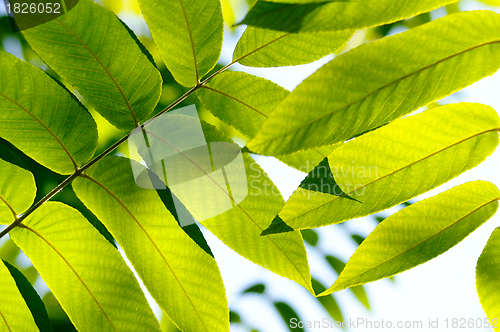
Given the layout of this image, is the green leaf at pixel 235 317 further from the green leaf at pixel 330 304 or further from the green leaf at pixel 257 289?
the green leaf at pixel 330 304

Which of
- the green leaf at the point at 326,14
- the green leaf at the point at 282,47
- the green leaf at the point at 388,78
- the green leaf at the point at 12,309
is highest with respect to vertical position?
Result: the green leaf at the point at 282,47

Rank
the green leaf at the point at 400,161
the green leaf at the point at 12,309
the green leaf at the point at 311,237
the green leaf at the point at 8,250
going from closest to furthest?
the green leaf at the point at 400,161 < the green leaf at the point at 12,309 < the green leaf at the point at 8,250 < the green leaf at the point at 311,237

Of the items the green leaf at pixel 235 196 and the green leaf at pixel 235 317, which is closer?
the green leaf at pixel 235 196

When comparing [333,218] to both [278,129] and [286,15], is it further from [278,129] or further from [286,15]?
[286,15]

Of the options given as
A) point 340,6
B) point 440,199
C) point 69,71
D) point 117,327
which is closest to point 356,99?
point 340,6

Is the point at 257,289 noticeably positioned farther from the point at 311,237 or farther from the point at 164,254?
the point at 164,254

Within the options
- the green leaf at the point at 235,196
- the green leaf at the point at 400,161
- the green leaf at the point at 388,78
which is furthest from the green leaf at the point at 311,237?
the green leaf at the point at 388,78

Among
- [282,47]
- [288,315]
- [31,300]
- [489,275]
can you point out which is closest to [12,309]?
[31,300]

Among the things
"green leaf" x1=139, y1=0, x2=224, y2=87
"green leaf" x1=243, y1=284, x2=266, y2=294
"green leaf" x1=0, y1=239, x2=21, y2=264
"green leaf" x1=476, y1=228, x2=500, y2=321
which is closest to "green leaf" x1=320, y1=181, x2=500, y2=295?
"green leaf" x1=476, y1=228, x2=500, y2=321
